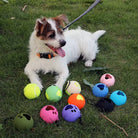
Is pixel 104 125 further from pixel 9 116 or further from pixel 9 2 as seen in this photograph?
pixel 9 2

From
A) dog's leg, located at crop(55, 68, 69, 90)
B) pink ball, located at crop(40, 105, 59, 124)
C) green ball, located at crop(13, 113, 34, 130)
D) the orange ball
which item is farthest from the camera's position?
dog's leg, located at crop(55, 68, 69, 90)

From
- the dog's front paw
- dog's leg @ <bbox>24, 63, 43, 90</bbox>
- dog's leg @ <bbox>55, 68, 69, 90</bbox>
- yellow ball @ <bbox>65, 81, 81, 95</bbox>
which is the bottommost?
the dog's front paw

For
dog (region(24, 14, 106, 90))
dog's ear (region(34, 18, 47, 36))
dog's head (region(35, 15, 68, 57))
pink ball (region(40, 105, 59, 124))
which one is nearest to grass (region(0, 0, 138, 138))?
pink ball (region(40, 105, 59, 124))

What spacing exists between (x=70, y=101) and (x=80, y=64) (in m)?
1.66

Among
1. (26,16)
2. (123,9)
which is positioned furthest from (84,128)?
(123,9)

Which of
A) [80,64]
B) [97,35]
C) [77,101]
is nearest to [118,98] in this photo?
[77,101]

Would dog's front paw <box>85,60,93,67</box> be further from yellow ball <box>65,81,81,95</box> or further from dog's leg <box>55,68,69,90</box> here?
yellow ball <box>65,81,81,95</box>

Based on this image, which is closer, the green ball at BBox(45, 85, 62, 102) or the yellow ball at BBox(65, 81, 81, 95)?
the green ball at BBox(45, 85, 62, 102)

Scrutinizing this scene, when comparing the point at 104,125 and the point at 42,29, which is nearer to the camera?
the point at 104,125

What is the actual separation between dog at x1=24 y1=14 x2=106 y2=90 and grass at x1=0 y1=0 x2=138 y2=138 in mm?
178

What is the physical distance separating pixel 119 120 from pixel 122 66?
5.76 feet

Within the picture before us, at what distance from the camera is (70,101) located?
10.8ft

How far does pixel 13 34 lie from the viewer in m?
5.58

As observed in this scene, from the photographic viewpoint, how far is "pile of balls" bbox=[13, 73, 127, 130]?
113 inches
